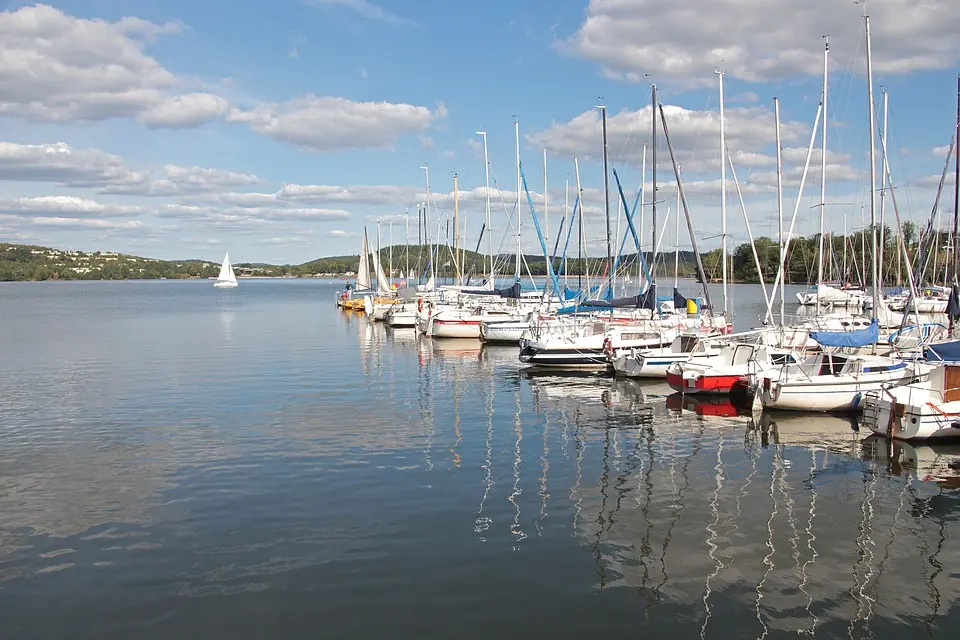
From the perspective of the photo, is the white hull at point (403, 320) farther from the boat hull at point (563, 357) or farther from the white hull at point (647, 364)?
the white hull at point (647, 364)

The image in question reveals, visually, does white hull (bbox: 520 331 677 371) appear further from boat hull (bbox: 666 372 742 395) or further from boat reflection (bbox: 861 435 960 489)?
boat reflection (bbox: 861 435 960 489)

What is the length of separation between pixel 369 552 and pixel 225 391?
67.1ft

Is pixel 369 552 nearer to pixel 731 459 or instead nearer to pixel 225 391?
pixel 731 459

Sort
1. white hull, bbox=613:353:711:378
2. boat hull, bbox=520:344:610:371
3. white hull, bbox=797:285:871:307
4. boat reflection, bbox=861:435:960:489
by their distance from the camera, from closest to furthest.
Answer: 1. boat reflection, bbox=861:435:960:489
2. white hull, bbox=613:353:711:378
3. boat hull, bbox=520:344:610:371
4. white hull, bbox=797:285:871:307

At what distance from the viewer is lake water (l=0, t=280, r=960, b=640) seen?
11.8 m

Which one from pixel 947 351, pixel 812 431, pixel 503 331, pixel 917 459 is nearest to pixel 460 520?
pixel 917 459

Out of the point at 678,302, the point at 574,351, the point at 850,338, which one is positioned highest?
the point at 678,302

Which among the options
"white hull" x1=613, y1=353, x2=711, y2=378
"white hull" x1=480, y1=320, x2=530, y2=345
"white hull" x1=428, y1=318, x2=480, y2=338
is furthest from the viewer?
"white hull" x1=428, y1=318, x2=480, y2=338

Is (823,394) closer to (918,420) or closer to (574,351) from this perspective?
(918,420)

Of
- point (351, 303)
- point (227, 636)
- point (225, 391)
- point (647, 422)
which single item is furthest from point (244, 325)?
point (227, 636)

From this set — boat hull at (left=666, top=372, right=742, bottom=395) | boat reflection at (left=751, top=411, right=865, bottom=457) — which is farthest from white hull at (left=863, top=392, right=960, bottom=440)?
boat hull at (left=666, top=372, right=742, bottom=395)

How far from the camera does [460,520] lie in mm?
16016

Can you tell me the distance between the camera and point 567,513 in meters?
16.4

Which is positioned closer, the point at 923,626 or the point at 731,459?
the point at 923,626
